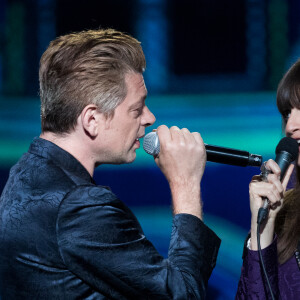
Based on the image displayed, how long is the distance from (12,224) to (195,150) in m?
0.44

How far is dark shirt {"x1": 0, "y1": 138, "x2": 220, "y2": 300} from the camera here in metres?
0.96

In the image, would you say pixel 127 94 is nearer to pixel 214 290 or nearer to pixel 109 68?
pixel 109 68

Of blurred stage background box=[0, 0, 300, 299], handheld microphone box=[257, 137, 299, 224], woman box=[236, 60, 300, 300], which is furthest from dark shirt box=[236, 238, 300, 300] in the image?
blurred stage background box=[0, 0, 300, 299]

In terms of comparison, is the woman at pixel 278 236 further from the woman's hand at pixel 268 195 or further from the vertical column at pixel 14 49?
the vertical column at pixel 14 49

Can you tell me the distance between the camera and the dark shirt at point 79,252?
0.96 meters

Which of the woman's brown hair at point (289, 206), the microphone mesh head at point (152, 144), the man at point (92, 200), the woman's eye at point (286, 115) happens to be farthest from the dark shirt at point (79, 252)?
the woman's eye at point (286, 115)

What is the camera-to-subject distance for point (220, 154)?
4.04ft

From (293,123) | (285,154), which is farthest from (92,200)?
(293,123)

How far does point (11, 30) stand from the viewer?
2.51 m

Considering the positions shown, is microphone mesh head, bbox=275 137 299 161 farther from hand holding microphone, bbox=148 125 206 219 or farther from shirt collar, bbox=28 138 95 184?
shirt collar, bbox=28 138 95 184

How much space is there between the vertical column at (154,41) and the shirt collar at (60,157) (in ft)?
4.51

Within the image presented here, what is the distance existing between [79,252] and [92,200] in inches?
4.1

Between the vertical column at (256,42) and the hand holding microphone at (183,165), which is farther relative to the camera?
the vertical column at (256,42)

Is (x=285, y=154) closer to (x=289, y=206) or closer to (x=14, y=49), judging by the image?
(x=289, y=206)
